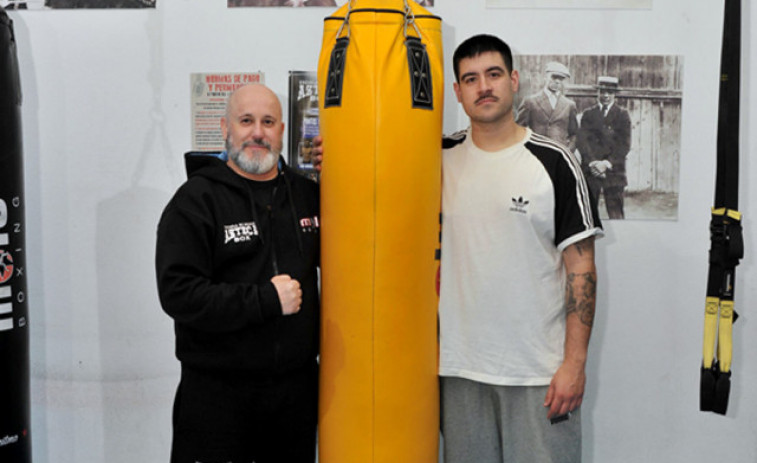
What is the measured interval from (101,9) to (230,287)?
1.41 meters

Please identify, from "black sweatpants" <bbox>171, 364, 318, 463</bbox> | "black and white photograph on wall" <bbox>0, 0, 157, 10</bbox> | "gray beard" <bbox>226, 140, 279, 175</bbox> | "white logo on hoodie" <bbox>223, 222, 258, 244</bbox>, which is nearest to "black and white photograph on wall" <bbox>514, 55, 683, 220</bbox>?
"gray beard" <bbox>226, 140, 279, 175</bbox>

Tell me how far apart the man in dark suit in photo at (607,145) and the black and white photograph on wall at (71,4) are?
1.63 meters

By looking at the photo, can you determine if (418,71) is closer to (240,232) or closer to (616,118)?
(240,232)

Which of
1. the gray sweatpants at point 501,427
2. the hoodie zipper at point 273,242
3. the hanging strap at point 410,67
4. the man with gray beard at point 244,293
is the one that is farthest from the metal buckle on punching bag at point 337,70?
the gray sweatpants at point 501,427

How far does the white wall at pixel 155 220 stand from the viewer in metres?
2.35

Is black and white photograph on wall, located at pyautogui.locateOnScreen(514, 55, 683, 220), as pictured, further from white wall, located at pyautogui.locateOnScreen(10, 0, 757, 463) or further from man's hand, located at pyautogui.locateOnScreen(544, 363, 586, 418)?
man's hand, located at pyautogui.locateOnScreen(544, 363, 586, 418)

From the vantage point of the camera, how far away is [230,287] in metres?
1.64

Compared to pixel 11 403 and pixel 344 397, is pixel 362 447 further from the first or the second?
pixel 11 403

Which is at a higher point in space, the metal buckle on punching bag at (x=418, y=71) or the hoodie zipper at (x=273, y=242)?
the metal buckle on punching bag at (x=418, y=71)

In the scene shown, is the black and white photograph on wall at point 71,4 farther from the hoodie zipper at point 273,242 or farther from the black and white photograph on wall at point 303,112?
the hoodie zipper at point 273,242

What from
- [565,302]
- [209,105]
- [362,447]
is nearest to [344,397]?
[362,447]

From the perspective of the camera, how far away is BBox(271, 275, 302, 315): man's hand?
1642 millimetres

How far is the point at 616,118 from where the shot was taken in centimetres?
237

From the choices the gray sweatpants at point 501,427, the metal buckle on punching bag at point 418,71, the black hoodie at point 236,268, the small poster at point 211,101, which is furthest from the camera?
the small poster at point 211,101
